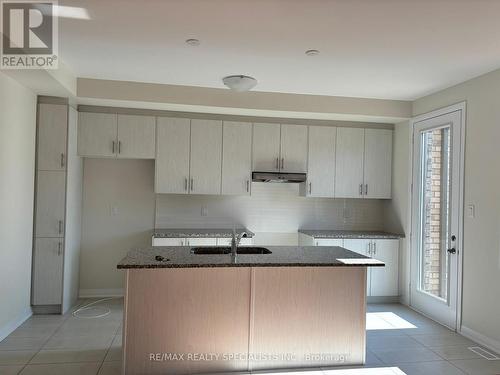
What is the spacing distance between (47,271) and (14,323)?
603 mm

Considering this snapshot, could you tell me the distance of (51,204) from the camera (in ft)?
13.5

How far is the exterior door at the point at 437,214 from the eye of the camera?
12.7ft

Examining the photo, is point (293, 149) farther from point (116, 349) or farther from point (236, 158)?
point (116, 349)

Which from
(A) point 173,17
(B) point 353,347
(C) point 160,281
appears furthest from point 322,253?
(A) point 173,17

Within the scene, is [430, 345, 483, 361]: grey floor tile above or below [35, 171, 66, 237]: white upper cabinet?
below

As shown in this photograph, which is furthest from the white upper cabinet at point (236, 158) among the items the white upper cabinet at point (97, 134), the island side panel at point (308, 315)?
the island side panel at point (308, 315)

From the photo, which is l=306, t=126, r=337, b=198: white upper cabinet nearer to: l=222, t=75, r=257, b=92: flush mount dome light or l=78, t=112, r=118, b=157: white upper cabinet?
l=222, t=75, r=257, b=92: flush mount dome light

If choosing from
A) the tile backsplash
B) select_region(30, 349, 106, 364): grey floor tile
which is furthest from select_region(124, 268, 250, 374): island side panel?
the tile backsplash

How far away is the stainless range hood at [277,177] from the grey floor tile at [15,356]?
2.93m

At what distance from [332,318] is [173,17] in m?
2.53

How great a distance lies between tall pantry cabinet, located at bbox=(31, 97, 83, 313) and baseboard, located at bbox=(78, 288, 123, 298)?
0.65m

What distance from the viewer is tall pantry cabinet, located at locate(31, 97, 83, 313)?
13.5 ft

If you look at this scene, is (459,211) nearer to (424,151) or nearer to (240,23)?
(424,151)

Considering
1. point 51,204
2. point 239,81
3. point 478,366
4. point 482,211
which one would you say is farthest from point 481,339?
point 51,204
